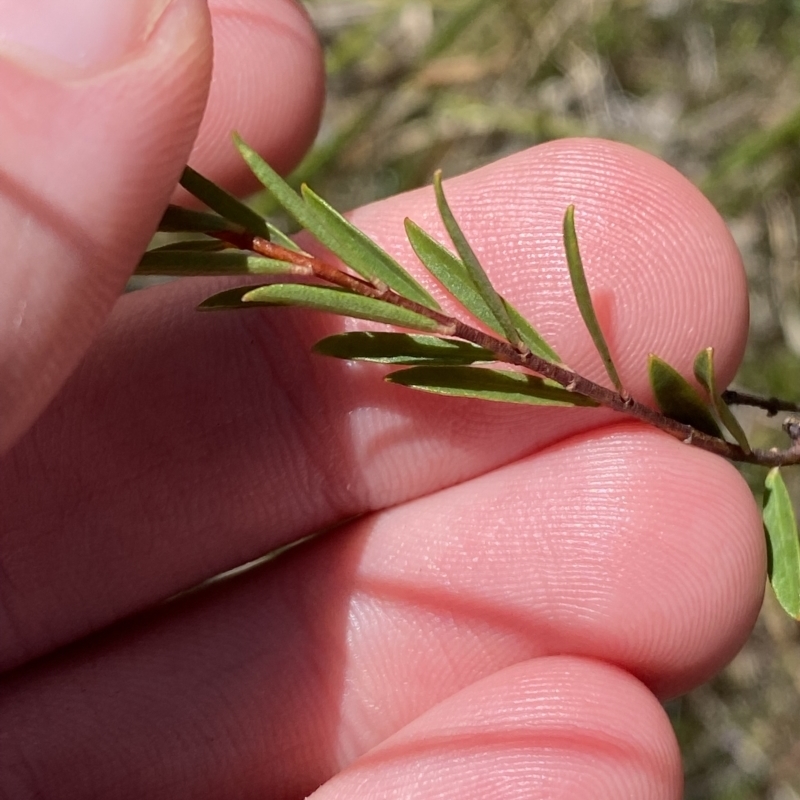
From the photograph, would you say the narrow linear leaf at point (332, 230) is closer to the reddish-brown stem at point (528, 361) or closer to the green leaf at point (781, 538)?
the reddish-brown stem at point (528, 361)

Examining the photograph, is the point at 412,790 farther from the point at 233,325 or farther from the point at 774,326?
the point at 774,326

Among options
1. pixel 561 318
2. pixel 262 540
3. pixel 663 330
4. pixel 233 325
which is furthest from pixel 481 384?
pixel 262 540

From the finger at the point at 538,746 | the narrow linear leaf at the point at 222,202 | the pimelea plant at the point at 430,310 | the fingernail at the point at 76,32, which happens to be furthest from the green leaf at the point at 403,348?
the finger at the point at 538,746

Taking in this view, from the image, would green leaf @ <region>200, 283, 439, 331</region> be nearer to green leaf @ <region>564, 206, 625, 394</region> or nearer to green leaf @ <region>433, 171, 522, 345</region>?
green leaf @ <region>433, 171, 522, 345</region>

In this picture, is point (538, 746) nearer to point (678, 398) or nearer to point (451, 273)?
point (678, 398)

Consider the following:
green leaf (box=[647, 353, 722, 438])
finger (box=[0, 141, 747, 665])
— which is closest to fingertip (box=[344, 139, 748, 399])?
finger (box=[0, 141, 747, 665])

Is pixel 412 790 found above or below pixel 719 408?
below

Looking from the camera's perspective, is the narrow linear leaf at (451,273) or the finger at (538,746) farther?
the finger at (538,746)
